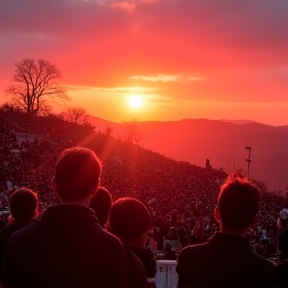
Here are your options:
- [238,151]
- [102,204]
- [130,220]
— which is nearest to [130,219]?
[130,220]

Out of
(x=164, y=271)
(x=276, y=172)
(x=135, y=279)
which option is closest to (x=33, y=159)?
(x=164, y=271)

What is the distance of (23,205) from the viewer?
13.6 feet

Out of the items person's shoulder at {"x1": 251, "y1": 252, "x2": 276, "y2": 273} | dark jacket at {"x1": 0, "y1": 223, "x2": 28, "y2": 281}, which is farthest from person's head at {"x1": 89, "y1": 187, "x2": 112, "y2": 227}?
A: person's shoulder at {"x1": 251, "y1": 252, "x2": 276, "y2": 273}

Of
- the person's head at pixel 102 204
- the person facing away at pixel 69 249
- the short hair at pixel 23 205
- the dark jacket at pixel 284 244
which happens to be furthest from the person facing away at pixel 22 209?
the dark jacket at pixel 284 244

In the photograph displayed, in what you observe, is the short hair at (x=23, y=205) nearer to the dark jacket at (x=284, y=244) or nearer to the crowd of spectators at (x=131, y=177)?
the dark jacket at (x=284, y=244)

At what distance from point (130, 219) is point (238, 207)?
2.71 feet

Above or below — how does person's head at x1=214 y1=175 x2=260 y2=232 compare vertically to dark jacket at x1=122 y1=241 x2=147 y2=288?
above

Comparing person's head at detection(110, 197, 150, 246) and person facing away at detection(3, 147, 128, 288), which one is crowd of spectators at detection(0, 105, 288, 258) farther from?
person facing away at detection(3, 147, 128, 288)

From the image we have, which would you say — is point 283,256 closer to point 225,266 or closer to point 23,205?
point 225,266

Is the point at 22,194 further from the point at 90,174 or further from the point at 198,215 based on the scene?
the point at 198,215

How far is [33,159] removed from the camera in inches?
1309

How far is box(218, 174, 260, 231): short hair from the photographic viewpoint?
3100mm

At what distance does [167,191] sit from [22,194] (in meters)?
27.3

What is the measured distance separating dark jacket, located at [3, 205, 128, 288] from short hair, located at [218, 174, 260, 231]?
0.75 m
